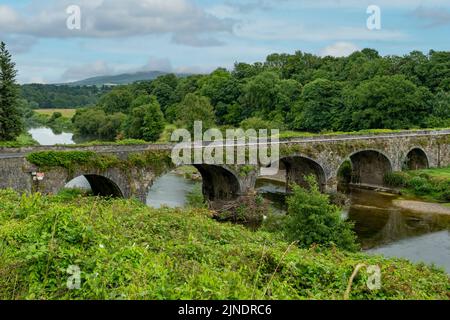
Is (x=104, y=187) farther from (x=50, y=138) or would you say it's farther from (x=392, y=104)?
(x=50, y=138)

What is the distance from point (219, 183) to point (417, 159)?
81.5ft

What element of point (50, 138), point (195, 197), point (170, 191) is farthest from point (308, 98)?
point (50, 138)

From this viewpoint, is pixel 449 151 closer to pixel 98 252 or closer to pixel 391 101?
pixel 391 101

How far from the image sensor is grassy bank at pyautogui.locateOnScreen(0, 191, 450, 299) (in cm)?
987

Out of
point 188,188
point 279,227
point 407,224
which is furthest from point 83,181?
point 407,224

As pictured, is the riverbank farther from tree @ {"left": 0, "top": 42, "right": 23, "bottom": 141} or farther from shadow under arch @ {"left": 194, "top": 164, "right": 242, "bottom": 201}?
tree @ {"left": 0, "top": 42, "right": 23, "bottom": 141}

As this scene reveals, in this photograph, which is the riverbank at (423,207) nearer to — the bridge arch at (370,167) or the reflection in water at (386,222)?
the reflection in water at (386,222)

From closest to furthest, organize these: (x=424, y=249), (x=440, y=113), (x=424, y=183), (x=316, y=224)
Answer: (x=316, y=224)
(x=424, y=249)
(x=424, y=183)
(x=440, y=113)

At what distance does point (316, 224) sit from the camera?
73.4 ft

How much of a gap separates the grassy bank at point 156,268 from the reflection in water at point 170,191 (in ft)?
75.9

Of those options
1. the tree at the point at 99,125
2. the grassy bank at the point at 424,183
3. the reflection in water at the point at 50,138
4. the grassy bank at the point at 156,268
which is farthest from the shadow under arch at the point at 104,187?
the tree at the point at 99,125

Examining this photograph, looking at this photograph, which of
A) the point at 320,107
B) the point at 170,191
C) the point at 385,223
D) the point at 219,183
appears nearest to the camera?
the point at 385,223

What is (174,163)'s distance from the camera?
34188 mm
